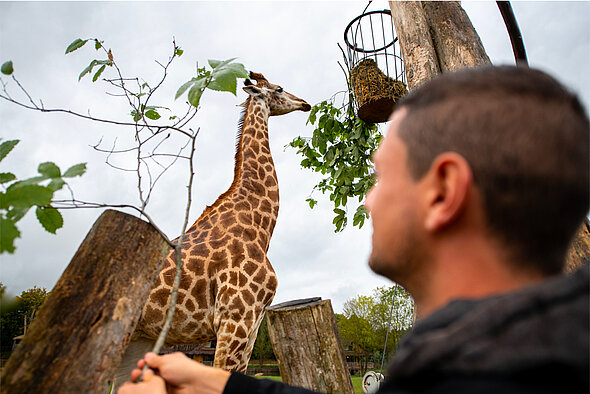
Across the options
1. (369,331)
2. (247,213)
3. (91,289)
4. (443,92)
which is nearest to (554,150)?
(443,92)

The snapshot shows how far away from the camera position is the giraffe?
251 centimetres

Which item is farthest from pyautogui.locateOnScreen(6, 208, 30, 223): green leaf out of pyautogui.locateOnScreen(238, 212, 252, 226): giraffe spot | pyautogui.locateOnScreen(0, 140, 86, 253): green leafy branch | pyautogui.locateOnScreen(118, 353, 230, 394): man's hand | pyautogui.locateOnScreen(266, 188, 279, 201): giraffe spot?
pyautogui.locateOnScreen(266, 188, 279, 201): giraffe spot

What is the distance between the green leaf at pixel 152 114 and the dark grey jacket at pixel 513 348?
1.44 meters

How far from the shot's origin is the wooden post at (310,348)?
7.75 feet

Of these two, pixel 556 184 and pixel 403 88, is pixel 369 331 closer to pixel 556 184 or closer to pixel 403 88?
pixel 403 88

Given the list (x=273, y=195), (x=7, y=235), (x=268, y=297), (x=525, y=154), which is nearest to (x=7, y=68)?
(x=7, y=235)

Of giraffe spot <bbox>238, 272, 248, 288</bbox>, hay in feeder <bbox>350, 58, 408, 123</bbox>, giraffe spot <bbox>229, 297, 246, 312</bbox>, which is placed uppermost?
hay in feeder <bbox>350, 58, 408, 123</bbox>

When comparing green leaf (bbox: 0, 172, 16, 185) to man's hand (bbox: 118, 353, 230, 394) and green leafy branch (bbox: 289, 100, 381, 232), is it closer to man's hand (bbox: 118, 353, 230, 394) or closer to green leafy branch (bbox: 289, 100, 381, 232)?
man's hand (bbox: 118, 353, 230, 394)

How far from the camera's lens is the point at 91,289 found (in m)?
1.04

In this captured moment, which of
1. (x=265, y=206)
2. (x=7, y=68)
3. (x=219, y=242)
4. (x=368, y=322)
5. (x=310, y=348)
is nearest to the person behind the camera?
(x=7, y=68)

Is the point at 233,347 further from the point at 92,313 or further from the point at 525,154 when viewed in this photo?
the point at 525,154

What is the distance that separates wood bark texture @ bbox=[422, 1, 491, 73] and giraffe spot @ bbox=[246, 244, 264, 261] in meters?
1.70

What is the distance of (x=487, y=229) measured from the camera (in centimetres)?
72

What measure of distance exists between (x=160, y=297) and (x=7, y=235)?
169 centimetres
